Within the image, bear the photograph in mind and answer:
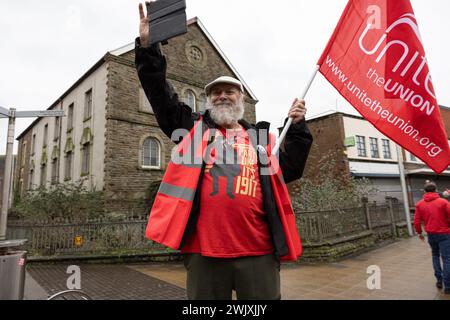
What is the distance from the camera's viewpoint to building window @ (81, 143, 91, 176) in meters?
14.7

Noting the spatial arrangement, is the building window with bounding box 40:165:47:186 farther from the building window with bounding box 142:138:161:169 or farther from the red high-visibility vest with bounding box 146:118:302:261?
→ the red high-visibility vest with bounding box 146:118:302:261

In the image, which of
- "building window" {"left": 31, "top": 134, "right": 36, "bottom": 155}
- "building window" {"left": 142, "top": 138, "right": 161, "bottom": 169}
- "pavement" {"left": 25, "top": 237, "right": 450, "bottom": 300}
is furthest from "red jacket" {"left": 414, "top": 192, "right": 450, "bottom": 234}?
"building window" {"left": 31, "top": 134, "right": 36, "bottom": 155}

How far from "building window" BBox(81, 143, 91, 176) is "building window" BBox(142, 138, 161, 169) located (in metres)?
2.88

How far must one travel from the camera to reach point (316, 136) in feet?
77.6

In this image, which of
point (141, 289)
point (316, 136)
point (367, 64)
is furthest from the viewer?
point (316, 136)

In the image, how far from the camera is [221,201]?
2.02 metres

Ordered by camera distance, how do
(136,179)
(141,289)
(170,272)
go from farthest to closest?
(136,179), (170,272), (141,289)

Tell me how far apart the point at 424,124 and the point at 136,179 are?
12.3 meters

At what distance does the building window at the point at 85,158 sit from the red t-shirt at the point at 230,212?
14080mm

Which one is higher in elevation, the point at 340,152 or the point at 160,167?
the point at 340,152

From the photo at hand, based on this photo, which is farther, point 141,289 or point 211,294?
point 141,289

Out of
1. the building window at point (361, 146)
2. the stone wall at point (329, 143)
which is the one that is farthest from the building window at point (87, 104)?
the building window at point (361, 146)

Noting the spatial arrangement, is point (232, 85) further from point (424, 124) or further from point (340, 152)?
point (340, 152)
